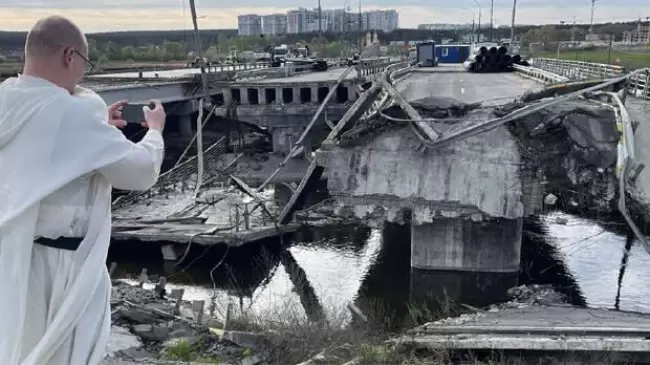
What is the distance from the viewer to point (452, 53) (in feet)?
182

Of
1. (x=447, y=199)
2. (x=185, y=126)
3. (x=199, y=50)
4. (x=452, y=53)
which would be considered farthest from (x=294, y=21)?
(x=447, y=199)

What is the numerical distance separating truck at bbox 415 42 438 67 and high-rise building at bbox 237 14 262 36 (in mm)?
141673

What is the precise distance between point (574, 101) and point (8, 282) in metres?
16.9

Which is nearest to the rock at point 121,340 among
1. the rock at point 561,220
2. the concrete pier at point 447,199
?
the concrete pier at point 447,199

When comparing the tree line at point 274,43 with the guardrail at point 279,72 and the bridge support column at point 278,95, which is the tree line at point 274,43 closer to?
the guardrail at point 279,72

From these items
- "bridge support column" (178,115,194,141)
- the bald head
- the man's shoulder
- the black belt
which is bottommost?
"bridge support column" (178,115,194,141)

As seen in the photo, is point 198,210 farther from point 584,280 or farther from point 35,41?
point 35,41

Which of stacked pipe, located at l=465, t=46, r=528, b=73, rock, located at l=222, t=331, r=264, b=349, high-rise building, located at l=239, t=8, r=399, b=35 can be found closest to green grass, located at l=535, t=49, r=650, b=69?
stacked pipe, located at l=465, t=46, r=528, b=73

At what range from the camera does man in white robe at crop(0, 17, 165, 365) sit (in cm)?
290

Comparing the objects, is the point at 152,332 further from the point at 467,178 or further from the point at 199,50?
the point at 199,50

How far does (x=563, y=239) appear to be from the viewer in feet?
76.0

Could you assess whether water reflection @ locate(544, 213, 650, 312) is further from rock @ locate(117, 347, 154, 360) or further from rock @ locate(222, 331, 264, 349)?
rock @ locate(117, 347, 154, 360)

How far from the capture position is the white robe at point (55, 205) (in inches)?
114

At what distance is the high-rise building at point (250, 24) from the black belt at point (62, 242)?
188 meters
